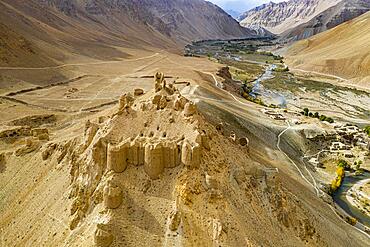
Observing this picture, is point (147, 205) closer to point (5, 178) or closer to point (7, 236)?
point (7, 236)

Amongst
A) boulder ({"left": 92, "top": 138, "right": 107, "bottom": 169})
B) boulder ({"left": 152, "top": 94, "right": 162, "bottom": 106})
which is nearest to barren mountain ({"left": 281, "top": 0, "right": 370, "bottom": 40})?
boulder ({"left": 152, "top": 94, "right": 162, "bottom": 106})

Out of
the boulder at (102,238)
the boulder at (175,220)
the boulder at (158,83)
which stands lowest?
the boulder at (102,238)

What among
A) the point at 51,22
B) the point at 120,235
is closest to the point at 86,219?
the point at 120,235

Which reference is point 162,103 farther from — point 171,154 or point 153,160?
point 153,160

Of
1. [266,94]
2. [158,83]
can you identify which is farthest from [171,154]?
[266,94]

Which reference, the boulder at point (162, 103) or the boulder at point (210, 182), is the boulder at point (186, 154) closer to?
the boulder at point (210, 182)

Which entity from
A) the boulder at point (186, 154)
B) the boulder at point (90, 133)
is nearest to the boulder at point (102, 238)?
the boulder at point (186, 154)

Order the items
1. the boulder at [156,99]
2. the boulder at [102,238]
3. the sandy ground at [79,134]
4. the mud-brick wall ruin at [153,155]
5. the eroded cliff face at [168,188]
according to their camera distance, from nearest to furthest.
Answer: the boulder at [102,238] → the eroded cliff face at [168,188] → the mud-brick wall ruin at [153,155] → the sandy ground at [79,134] → the boulder at [156,99]
